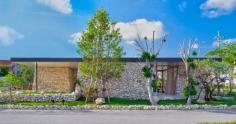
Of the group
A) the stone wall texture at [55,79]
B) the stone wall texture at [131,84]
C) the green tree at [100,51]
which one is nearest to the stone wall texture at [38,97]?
the green tree at [100,51]

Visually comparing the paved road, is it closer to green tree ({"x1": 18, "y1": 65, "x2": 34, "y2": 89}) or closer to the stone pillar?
the stone pillar

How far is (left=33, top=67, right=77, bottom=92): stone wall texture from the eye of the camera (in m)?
28.7

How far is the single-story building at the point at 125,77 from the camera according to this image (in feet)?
73.2

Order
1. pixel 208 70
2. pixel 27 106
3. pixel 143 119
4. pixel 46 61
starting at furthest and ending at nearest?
1. pixel 46 61
2. pixel 208 70
3. pixel 27 106
4. pixel 143 119

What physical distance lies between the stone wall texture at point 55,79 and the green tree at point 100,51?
819 centimetres

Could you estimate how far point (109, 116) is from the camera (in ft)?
50.0

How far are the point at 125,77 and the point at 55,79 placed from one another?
28.2 ft

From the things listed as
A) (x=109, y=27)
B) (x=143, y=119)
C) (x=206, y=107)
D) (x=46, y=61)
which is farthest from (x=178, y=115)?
(x=46, y=61)

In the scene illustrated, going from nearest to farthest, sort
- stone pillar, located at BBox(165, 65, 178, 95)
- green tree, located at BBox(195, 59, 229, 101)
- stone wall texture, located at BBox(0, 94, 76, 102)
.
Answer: stone wall texture, located at BBox(0, 94, 76, 102)
green tree, located at BBox(195, 59, 229, 101)
stone pillar, located at BBox(165, 65, 178, 95)

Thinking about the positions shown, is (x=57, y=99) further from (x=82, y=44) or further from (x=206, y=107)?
(x=206, y=107)

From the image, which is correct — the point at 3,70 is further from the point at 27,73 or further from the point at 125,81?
the point at 125,81

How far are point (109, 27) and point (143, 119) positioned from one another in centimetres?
835

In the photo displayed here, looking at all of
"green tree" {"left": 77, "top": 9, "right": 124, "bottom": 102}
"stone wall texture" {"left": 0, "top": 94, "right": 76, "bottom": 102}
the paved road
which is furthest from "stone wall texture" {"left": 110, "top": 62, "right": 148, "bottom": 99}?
the paved road

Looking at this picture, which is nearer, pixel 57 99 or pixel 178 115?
pixel 178 115
